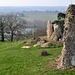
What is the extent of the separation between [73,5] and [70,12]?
32.5 inches

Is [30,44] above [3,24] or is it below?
below

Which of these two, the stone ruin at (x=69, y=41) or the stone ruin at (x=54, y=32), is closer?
the stone ruin at (x=69, y=41)

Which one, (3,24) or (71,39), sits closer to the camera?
(71,39)

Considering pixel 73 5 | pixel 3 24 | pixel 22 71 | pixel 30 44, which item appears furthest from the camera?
pixel 3 24

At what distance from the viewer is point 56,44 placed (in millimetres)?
30656

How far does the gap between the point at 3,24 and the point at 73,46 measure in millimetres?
40921

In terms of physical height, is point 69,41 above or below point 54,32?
above

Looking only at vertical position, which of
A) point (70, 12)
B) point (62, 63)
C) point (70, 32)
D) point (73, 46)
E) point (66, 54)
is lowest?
point (62, 63)

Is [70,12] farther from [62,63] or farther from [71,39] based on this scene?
[62,63]

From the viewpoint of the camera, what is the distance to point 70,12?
48.7 ft

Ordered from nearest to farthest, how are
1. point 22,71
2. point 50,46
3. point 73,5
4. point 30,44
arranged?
point 73,5 < point 22,71 < point 50,46 < point 30,44

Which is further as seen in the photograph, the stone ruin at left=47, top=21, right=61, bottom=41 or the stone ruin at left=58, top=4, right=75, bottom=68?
the stone ruin at left=47, top=21, right=61, bottom=41

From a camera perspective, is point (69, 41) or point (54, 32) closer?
point (69, 41)

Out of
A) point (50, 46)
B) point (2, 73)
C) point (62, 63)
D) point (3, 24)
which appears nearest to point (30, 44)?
point (50, 46)
